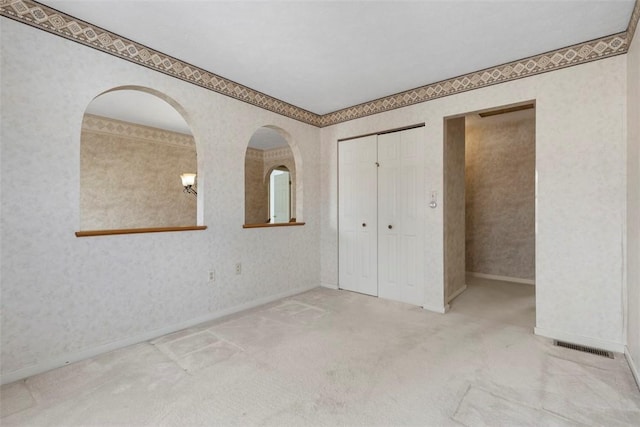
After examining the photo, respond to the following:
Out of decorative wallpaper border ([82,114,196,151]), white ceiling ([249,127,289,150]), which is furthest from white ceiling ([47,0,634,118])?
decorative wallpaper border ([82,114,196,151])

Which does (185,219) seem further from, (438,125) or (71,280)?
(438,125)

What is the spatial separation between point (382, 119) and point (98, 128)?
3.97 metres

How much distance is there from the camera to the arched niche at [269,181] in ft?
21.7

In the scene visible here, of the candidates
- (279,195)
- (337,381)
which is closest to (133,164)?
(279,195)

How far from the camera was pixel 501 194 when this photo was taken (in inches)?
193

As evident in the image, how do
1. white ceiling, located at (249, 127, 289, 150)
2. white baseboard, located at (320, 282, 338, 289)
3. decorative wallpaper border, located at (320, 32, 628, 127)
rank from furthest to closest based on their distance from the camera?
white ceiling, located at (249, 127, 289, 150), white baseboard, located at (320, 282, 338, 289), decorative wallpaper border, located at (320, 32, 628, 127)

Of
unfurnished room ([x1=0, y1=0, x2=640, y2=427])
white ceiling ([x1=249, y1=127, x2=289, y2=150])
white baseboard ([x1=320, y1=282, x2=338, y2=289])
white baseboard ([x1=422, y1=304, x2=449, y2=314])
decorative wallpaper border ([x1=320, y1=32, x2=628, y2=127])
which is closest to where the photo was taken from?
unfurnished room ([x1=0, y1=0, x2=640, y2=427])

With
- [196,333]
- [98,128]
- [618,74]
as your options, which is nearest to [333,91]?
[618,74]

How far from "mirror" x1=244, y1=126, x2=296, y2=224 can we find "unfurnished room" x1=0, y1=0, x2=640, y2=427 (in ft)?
8.64

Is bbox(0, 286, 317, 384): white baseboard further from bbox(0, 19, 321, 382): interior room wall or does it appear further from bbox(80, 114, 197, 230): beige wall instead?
bbox(80, 114, 197, 230): beige wall

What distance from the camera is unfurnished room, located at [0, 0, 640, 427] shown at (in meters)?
1.89

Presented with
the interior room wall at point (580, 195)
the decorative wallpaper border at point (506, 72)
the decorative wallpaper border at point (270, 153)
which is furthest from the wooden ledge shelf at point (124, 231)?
the decorative wallpaper border at point (270, 153)

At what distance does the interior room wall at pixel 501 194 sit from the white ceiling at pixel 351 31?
7.70 feet

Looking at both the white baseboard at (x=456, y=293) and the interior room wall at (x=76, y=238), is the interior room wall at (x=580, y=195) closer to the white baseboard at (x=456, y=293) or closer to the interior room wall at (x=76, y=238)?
the white baseboard at (x=456, y=293)
